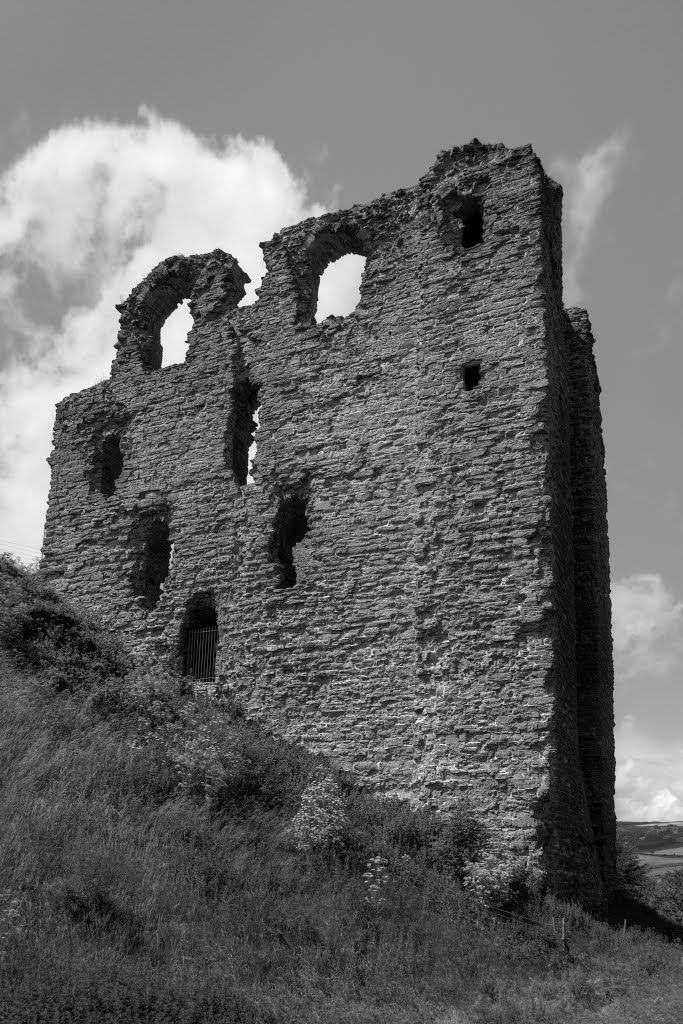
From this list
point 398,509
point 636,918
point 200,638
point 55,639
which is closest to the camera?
point 636,918

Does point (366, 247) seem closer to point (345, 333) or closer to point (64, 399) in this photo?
point (345, 333)

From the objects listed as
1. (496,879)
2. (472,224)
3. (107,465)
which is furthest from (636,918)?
(107,465)

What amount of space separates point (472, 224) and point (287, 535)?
5.35 meters

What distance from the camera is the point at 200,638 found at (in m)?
14.5

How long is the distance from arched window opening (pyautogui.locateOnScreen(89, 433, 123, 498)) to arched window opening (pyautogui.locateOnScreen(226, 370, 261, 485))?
234cm

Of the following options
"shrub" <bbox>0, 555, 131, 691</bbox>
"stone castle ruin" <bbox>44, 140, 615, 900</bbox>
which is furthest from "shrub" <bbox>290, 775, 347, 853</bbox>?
"shrub" <bbox>0, 555, 131, 691</bbox>

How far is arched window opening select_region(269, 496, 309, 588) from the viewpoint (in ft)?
45.8

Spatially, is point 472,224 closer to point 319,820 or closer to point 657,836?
point 319,820

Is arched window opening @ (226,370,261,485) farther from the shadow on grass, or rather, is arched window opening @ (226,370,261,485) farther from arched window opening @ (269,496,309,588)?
the shadow on grass

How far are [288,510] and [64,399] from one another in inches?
220

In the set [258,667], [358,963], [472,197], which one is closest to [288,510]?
[258,667]

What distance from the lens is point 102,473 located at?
54.7 ft

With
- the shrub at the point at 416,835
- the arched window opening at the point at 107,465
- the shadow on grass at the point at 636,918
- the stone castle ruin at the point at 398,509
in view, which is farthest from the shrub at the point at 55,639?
the shadow on grass at the point at 636,918

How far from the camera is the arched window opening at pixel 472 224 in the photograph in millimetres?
14308
